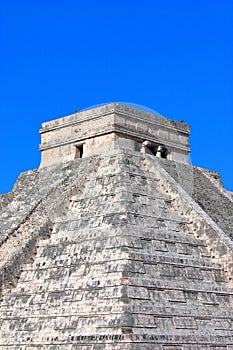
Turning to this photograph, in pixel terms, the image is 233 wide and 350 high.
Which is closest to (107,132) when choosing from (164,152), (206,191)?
(164,152)

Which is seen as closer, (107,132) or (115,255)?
(115,255)

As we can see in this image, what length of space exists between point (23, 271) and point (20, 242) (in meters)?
1.23

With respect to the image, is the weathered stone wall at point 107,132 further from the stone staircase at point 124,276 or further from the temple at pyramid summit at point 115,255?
the stone staircase at point 124,276

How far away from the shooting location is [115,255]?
13.8m

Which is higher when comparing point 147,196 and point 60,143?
point 60,143

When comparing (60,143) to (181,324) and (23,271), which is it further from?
(181,324)

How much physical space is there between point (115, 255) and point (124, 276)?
2.47 feet

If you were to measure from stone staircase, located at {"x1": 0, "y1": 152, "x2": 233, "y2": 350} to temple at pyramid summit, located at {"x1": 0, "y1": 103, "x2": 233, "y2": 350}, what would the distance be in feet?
0.09

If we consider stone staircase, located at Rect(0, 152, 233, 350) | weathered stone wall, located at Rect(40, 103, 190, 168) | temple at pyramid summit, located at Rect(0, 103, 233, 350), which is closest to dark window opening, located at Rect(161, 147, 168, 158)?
weathered stone wall, located at Rect(40, 103, 190, 168)

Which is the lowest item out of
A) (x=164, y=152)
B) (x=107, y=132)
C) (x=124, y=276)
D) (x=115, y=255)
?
(x=124, y=276)

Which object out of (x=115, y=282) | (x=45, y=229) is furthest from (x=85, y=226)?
(x=115, y=282)

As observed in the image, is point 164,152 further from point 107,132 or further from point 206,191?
point 107,132

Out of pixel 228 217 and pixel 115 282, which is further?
pixel 228 217

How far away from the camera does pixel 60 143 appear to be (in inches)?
831
